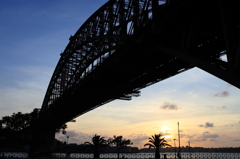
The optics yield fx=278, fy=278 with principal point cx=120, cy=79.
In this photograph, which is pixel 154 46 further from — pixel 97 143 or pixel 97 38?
pixel 97 143

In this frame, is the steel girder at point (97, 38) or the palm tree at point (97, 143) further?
the palm tree at point (97, 143)

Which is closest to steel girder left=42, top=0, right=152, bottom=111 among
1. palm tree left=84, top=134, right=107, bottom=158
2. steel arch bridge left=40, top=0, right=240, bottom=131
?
steel arch bridge left=40, top=0, right=240, bottom=131

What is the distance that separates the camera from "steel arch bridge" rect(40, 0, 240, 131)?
1544cm

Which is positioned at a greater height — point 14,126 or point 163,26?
point 163,26

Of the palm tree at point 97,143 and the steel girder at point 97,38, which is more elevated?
the steel girder at point 97,38

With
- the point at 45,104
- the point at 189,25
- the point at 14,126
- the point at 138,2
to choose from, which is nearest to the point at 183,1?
the point at 189,25

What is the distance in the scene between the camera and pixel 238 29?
18594 mm

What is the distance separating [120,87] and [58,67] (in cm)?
3891

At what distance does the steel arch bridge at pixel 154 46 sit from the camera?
1544 cm

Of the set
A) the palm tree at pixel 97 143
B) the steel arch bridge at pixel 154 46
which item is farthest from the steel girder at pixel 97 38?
the palm tree at pixel 97 143

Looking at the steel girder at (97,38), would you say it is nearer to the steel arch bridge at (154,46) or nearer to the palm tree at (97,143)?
the steel arch bridge at (154,46)

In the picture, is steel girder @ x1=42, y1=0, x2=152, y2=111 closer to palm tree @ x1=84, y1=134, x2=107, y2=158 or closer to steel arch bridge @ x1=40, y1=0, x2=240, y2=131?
steel arch bridge @ x1=40, y1=0, x2=240, y2=131

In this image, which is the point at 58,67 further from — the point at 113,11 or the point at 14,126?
the point at 113,11

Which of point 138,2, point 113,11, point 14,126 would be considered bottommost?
point 14,126
